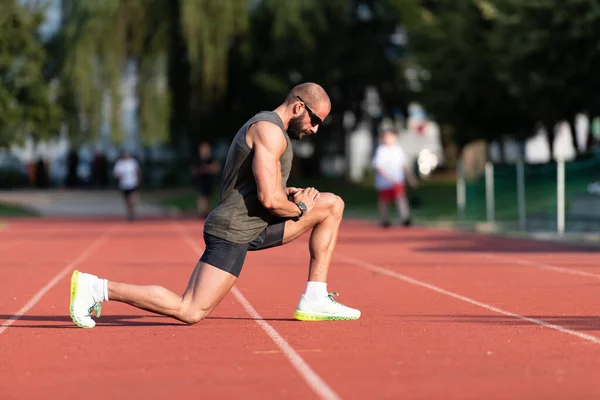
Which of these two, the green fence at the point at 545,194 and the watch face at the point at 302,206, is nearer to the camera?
the watch face at the point at 302,206

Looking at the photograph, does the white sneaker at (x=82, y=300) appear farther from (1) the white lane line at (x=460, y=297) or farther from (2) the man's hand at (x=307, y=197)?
(1) the white lane line at (x=460, y=297)

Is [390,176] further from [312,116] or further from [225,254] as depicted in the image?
[225,254]

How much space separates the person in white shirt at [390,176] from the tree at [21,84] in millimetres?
12659

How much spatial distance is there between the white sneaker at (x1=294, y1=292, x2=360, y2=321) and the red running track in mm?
119

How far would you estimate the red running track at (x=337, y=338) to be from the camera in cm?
715

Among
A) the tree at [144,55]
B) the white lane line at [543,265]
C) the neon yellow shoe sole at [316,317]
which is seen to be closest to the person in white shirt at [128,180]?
the tree at [144,55]

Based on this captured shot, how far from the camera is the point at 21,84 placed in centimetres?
3756

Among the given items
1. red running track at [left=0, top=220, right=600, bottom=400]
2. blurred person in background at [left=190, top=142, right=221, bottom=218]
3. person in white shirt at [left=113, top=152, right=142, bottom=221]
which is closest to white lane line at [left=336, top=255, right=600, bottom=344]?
red running track at [left=0, top=220, right=600, bottom=400]

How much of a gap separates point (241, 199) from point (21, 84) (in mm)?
28773

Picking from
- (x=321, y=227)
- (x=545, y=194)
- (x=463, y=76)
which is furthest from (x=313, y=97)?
(x=463, y=76)

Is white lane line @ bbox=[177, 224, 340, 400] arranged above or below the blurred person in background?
above

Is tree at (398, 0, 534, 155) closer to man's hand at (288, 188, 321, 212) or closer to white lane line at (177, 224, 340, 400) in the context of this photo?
white lane line at (177, 224, 340, 400)

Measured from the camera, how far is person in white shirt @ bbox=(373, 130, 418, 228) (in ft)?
91.1

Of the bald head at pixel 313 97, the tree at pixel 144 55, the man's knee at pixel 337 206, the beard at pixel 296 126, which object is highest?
the tree at pixel 144 55
